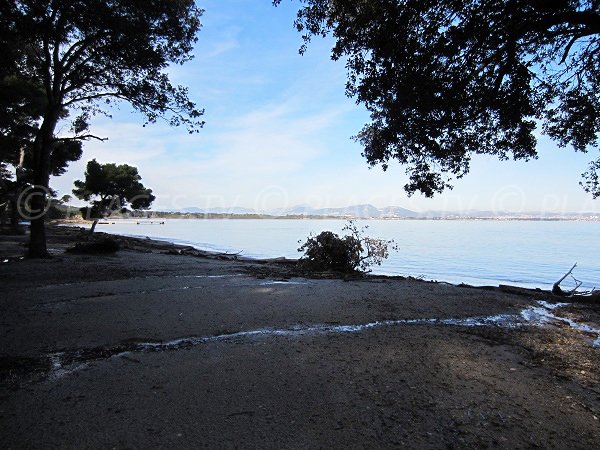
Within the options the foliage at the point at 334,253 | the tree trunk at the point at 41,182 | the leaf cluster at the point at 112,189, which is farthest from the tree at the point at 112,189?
the foliage at the point at 334,253

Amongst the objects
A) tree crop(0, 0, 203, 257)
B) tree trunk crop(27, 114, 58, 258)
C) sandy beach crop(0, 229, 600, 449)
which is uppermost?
tree crop(0, 0, 203, 257)

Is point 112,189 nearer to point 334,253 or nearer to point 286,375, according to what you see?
point 334,253

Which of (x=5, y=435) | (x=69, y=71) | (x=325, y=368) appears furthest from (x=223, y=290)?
(x=69, y=71)

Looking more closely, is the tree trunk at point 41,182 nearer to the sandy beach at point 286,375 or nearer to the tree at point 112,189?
the sandy beach at point 286,375

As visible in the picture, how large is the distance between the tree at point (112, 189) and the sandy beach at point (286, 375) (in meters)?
24.5

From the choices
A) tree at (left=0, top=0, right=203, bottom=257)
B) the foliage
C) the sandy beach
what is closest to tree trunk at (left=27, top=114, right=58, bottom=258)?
tree at (left=0, top=0, right=203, bottom=257)

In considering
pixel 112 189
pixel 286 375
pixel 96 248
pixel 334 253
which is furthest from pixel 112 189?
pixel 286 375

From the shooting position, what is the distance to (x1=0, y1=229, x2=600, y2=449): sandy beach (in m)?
2.43

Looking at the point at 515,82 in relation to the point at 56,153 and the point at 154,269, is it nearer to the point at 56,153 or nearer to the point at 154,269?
the point at 154,269

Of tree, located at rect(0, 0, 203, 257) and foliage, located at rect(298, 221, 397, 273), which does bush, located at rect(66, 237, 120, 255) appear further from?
foliage, located at rect(298, 221, 397, 273)

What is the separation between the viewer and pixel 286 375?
333 cm

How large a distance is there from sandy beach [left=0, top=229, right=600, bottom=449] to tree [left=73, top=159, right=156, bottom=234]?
24.5m

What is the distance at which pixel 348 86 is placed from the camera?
7066 mm

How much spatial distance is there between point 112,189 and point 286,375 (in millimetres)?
29827
